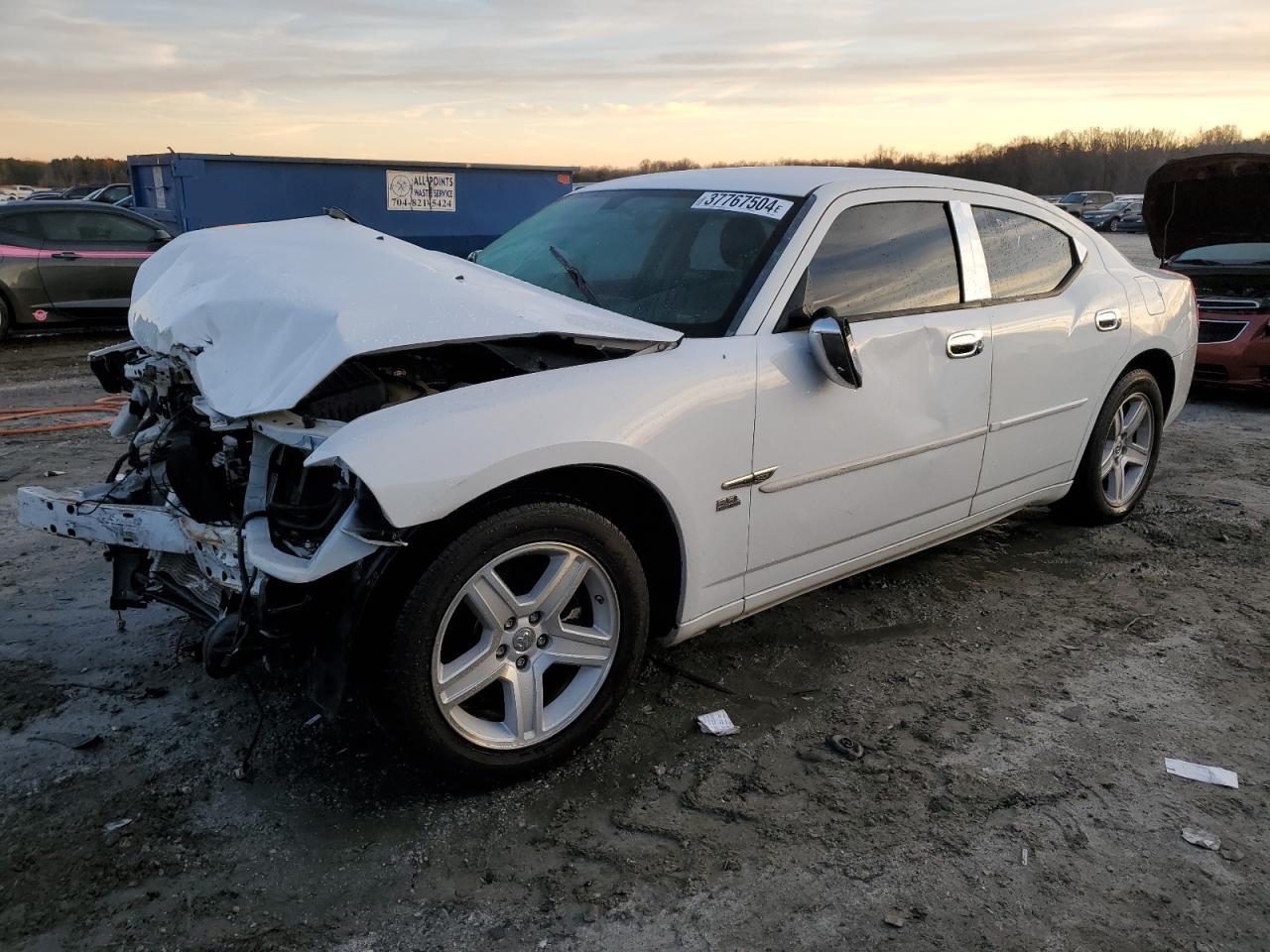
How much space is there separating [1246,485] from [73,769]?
6.11 metres

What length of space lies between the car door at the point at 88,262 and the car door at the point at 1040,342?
9054mm

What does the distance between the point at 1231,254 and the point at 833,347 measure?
7765 mm

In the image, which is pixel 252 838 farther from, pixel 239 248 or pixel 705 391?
pixel 239 248

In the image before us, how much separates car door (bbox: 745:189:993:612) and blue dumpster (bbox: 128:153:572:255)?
9.41 metres

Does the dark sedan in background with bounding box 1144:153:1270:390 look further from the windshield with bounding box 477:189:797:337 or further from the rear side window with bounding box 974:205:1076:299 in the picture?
the windshield with bounding box 477:189:797:337

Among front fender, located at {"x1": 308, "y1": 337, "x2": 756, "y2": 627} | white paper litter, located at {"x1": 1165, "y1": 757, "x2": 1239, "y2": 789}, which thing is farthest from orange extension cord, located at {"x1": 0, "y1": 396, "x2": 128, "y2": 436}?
white paper litter, located at {"x1": 1165, "y1": 757, "x2": 1239, "y2": 789}

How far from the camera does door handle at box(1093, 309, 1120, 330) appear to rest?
4383 mm

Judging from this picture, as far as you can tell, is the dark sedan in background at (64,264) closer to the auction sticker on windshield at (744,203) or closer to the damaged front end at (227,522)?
the damaged front end at (227,522)

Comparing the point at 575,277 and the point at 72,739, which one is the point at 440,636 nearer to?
the point at 72,739

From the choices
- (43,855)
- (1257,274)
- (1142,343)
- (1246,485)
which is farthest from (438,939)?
(1257,274)

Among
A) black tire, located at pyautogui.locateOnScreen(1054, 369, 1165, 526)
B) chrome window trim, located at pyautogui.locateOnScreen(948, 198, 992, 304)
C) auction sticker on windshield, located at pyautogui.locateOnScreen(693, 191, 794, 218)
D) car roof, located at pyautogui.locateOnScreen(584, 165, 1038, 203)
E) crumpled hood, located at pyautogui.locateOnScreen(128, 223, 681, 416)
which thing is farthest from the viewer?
black tire, located at pyautogui.locateOnScreen(1054, 369, 1165, 526)

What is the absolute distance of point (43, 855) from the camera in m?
2.44

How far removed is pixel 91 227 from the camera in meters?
10.2

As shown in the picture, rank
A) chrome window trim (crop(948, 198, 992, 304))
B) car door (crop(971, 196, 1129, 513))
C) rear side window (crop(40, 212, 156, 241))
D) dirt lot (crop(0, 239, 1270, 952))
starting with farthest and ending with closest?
rear side window (crop(40, 212, 156, 241)) < car door (crop(971, 196, 1129, 513)) < chrome window trim (crop(948, 198, 992, 304)) < dirt lot (crop(0, 239, 1270, 952))
